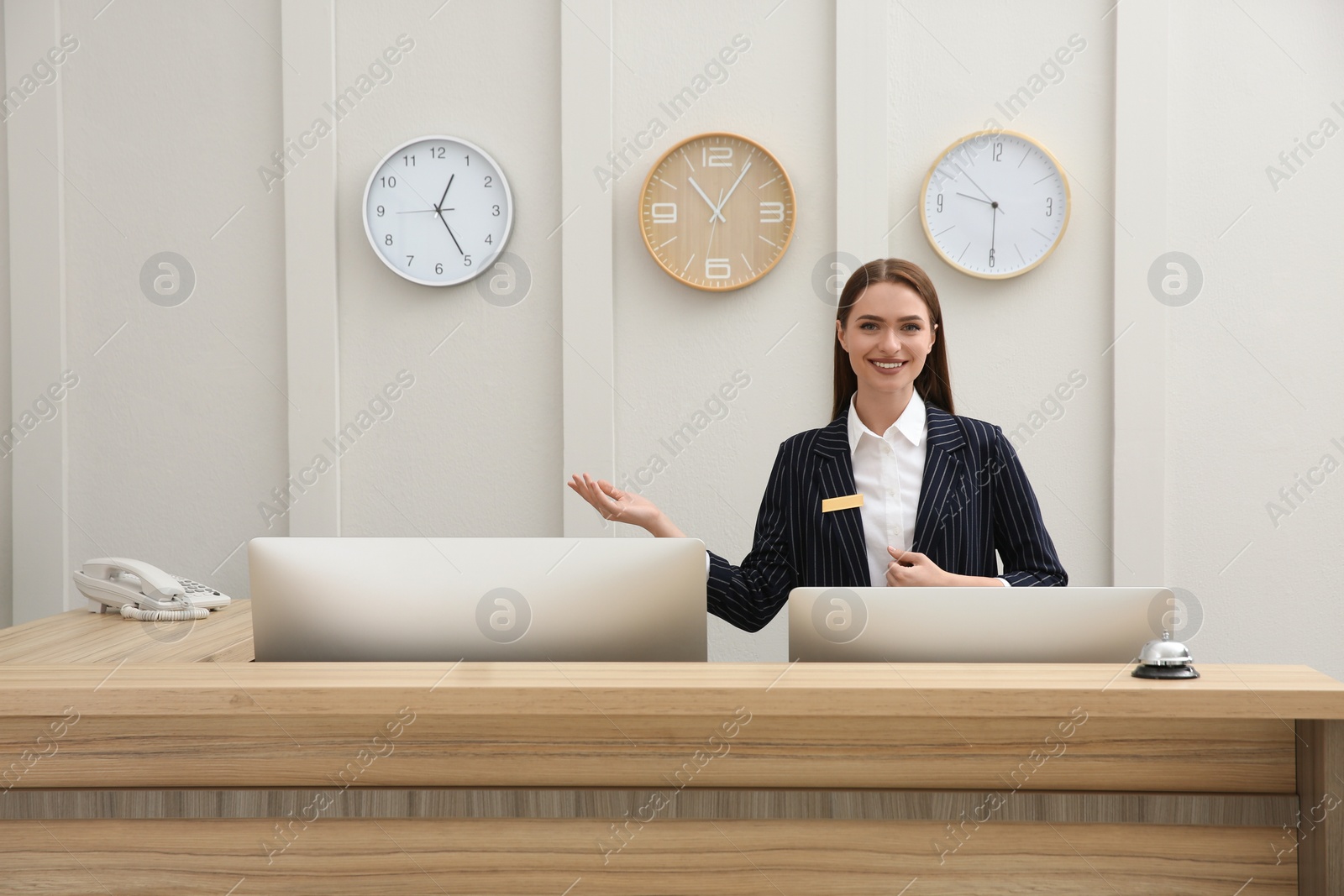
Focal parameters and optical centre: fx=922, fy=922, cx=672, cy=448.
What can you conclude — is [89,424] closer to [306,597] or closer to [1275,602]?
[306,597]

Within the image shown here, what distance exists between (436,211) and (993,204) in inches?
66.8

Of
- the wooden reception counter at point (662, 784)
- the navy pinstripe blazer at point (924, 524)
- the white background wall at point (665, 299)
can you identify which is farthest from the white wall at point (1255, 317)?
the wooden reception counter at point (662, 784)

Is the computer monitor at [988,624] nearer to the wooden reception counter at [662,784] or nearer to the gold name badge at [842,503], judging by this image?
the wooden reception counter at [662,784]

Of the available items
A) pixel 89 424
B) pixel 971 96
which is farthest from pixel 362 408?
pixel 971 96

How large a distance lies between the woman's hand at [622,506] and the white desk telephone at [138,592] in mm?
1122

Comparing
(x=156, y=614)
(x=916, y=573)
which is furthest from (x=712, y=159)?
(x=156, y=614)

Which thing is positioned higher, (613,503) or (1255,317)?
(1255,317)

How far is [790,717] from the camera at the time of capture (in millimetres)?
1051

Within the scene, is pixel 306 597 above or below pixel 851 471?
below

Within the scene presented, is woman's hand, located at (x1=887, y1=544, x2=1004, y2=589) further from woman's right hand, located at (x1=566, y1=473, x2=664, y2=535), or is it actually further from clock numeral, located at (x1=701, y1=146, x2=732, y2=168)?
clock numeral, located at (x1=701, y1=146, x2=732, y2=168)

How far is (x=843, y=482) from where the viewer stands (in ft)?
6.57

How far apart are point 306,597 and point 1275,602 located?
280 cm

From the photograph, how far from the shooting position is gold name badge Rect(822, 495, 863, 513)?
193cm

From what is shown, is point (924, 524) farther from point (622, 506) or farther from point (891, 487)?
point (622, 506)
